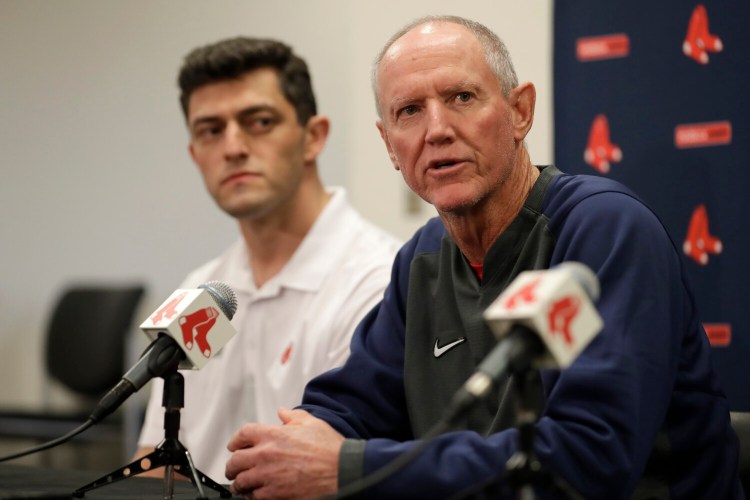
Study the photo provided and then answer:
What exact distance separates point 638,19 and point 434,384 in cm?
139

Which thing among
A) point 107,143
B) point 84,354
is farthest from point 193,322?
point 107,143

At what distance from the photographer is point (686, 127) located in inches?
101

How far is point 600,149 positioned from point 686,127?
247 mm

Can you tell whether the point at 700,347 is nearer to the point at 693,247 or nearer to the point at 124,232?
the point at 693,247

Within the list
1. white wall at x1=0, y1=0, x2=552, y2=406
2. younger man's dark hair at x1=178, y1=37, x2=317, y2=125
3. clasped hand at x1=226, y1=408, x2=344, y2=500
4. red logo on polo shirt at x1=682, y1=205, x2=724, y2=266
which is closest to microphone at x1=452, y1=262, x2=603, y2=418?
clasped hand at x1=226, y1=408, x2=344, y2=500

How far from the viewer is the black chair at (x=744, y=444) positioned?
1788 mm

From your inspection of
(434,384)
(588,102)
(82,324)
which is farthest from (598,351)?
(82,324)

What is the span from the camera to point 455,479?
1357 millimetres

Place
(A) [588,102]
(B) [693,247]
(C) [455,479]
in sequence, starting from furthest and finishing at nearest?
(A) [588,102], (B) [693,247], (C) [455,479]

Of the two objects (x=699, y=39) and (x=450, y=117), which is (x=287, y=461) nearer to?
(x=450, y=117)

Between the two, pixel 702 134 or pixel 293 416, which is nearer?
pixel 293 416

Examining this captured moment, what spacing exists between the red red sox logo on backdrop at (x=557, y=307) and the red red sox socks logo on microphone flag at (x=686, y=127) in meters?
1.62

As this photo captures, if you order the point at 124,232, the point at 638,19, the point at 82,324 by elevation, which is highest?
A: the point at 638,19

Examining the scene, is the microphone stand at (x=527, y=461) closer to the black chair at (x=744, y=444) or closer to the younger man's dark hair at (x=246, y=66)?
the black chair at (x=744, y=444)
